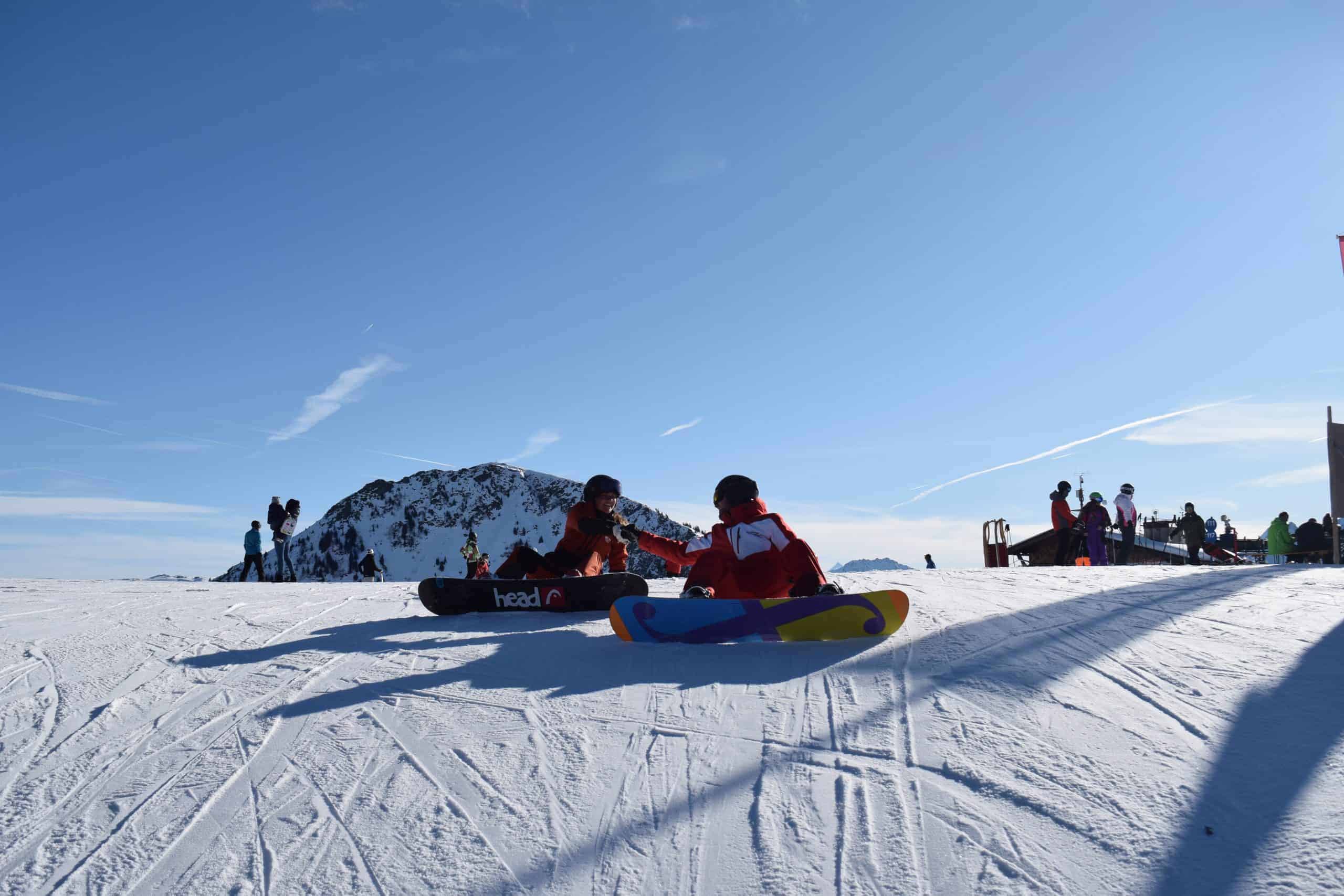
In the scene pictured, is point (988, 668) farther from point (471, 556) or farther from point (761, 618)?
point (471, 556)

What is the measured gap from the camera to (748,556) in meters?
5.44

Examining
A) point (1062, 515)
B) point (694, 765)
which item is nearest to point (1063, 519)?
point (1062, 515)

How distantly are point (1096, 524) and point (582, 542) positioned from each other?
1048 centimetres

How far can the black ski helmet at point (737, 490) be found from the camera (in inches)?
221

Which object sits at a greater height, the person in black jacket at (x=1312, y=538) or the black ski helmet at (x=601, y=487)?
the black ski helmet at (x=601, y=487)

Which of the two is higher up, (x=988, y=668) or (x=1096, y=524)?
(x=1096, y=524)

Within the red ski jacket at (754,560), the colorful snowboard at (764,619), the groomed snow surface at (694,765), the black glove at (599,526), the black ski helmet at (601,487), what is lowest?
the groomed snow surface at (694,765)

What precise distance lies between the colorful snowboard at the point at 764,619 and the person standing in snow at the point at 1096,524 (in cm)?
1063

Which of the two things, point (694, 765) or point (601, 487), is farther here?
point (601, 487)

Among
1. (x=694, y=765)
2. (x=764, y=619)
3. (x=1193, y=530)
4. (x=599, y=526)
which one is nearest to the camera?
(x=694, y=765)

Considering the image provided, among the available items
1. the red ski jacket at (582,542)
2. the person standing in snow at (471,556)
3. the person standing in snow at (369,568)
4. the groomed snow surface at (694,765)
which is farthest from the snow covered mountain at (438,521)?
the groomed snow surface at (694,765)

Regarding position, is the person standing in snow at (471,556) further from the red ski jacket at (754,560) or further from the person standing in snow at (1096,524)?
the person standing in snow at (1096,524)

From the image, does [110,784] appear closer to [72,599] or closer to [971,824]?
[971,824]

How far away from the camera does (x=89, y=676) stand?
414 cm
